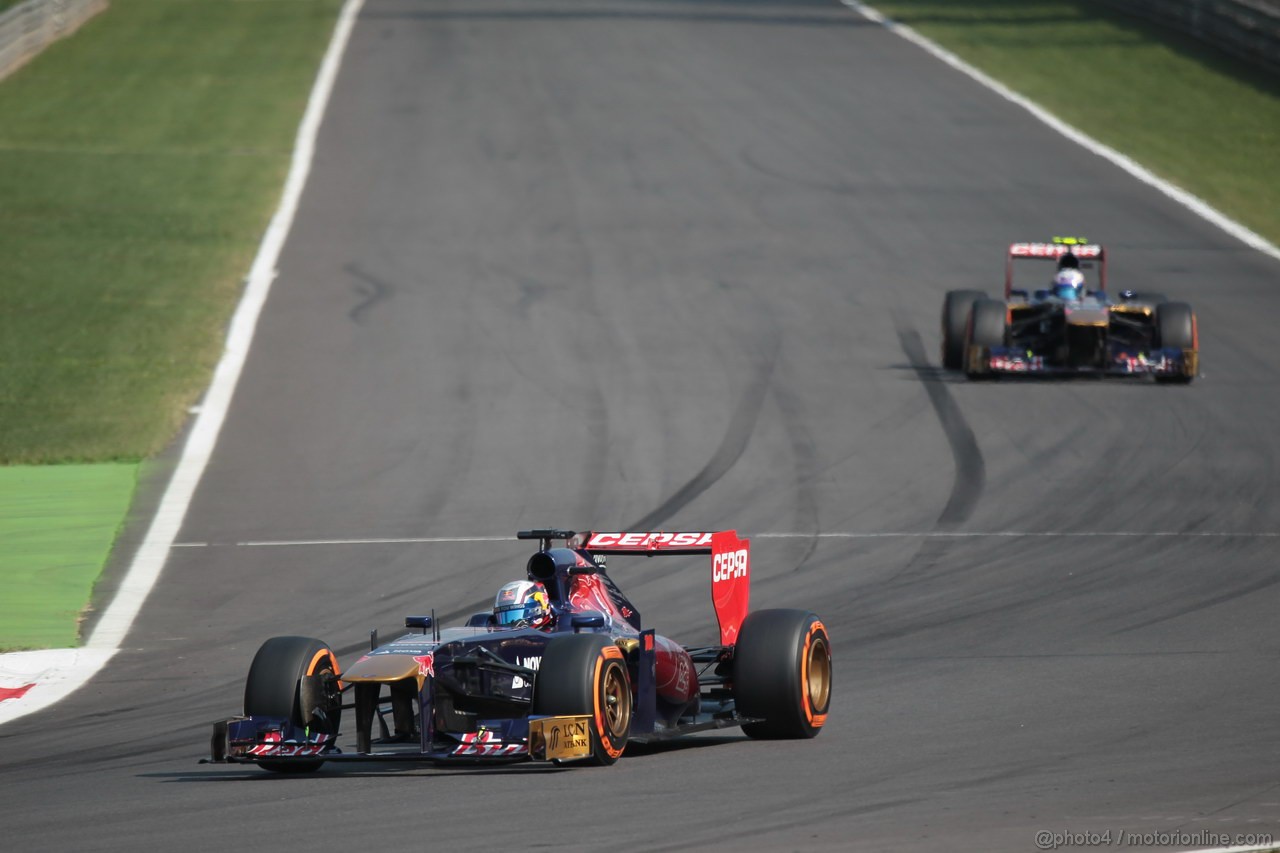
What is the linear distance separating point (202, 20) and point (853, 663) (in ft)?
143

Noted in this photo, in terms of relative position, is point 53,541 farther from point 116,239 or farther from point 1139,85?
point 1139,85

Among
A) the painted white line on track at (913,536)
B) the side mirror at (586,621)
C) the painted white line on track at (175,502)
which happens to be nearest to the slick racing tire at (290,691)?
the side mirror at (586,621)

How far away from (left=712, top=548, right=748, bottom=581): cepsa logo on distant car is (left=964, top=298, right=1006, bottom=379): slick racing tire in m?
13.3

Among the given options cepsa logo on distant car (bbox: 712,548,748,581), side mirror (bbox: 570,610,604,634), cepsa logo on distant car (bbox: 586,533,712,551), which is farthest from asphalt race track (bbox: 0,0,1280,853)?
cepsa logo on distant car (bbox: 586,533,712,551)

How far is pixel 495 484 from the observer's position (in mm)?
20047

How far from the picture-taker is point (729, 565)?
451 inches

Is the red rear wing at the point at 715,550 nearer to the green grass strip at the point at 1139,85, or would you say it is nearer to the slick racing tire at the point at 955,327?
the slick racing tire at the point at 955,327

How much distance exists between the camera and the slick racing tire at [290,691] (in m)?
10.0

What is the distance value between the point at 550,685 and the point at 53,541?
9754 mm

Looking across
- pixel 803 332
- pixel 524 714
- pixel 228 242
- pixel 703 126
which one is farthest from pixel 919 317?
pixel 524 714

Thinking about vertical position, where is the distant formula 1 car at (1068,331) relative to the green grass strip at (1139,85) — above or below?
below

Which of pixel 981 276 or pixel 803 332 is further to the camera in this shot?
pixel 981 276

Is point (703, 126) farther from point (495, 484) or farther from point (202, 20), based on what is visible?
point (495, 484)

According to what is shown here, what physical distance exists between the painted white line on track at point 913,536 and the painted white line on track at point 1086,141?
49.7ft
